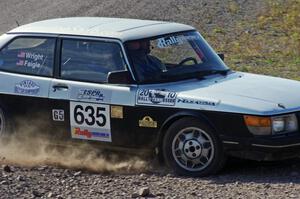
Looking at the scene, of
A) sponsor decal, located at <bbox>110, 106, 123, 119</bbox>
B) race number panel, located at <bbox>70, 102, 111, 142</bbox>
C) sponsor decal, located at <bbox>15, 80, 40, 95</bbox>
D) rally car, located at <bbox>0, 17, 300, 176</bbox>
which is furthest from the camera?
sponsor decal, located at <bbox>15, 80, 40, 95</bbox>

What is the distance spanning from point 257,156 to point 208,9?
566 inches

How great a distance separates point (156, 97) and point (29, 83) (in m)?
1.63

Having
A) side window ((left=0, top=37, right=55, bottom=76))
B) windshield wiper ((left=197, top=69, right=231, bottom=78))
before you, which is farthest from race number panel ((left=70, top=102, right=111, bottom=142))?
windshield wiper ((left=197, top=69, right=231, bottom=78))

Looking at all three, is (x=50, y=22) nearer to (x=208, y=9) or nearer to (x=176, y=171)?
(x=176, y=171)

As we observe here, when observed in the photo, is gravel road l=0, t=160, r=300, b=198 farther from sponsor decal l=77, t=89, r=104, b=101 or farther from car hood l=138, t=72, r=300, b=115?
sponsor decal l=77, t=89, r=104, b=101

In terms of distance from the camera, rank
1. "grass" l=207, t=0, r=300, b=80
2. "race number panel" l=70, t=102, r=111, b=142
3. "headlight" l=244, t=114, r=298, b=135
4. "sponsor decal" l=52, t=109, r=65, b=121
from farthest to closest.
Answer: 1. "grass" l=207, t=0, r=300, b=80
2. "sponsor decal" l=52, t=109, r=65, b=121
3. "race number panel" l=70, t=102, r=111, b=142
4. "headlight" l=244, t=114, r=298, b=135

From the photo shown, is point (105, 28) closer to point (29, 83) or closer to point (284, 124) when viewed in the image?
point (29, 83)

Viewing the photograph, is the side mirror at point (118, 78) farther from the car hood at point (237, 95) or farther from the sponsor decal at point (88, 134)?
the sponsor decal at point (88, 134)

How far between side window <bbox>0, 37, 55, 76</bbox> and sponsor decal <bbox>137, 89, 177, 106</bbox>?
49.6 inches

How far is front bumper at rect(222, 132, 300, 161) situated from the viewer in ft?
25.3

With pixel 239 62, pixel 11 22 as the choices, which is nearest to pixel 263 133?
pixel 239 62

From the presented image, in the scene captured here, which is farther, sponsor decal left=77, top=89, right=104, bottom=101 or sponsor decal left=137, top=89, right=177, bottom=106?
sponsor decal left=77, top=89, right=104, bottom=101

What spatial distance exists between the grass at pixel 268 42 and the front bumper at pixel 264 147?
20.0ft

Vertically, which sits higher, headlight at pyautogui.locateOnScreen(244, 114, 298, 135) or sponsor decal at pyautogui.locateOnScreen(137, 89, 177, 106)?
sponsor decal at pyautogui.locateOnScreen(137, 89, 177, 106)
